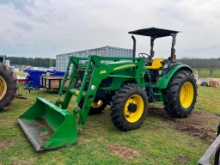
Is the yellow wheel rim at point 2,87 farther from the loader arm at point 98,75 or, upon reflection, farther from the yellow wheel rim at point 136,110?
the yellow wheel rim at point 136,110

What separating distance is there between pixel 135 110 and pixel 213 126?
2.07 m

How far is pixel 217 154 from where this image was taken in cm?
247

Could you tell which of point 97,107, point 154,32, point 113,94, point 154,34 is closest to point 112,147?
point 113,94

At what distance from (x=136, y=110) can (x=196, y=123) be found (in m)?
1.78

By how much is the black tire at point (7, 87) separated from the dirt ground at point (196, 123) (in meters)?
3.90

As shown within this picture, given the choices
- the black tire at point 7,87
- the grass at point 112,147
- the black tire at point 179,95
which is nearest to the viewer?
the grass at point 112,147

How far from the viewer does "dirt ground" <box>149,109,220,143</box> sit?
4390 mm

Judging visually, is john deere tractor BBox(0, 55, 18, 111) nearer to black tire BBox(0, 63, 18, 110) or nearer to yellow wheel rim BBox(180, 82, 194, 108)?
black tire BBox(0, 63, 18, 110)

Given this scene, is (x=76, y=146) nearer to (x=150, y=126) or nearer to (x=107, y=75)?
(x=107, y=75)

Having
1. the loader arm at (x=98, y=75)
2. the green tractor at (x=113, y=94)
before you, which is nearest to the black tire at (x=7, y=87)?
the green tractor at (x=113, y=94)

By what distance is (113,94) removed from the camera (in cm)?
487

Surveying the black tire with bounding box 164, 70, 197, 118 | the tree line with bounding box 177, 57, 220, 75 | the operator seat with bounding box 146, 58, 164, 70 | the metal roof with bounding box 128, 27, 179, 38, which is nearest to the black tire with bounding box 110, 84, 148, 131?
the black tire with bounding box 164, 70, 197, 118

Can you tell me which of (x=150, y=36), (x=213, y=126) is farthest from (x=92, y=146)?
(x=150, y=36)

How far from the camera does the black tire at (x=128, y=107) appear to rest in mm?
4074
